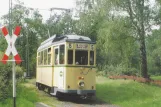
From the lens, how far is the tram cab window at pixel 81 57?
17297mm

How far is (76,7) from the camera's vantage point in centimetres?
3897

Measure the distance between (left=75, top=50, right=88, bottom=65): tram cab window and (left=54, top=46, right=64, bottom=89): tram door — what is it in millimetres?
846

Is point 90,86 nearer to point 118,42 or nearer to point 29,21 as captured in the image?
point 118,42

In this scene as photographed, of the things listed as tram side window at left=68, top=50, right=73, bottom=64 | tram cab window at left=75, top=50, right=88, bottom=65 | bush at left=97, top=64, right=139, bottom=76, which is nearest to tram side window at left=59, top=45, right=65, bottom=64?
tram side window at left=68, top=50, right=73, bottom=64

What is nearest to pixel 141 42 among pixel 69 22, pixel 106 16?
pixel 106 16

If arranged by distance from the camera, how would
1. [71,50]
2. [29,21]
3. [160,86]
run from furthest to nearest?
[29,21], [160,86], [71,50]

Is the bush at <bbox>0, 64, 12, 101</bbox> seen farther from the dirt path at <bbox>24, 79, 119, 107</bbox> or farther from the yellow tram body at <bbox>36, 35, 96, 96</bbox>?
the yellow tram body at <bbox>36, 35, 96, 96</bbox>

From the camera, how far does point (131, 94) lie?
2112 cm

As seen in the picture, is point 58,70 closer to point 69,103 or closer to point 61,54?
point 61,54

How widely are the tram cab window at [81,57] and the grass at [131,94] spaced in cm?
271

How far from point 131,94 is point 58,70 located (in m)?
5.57

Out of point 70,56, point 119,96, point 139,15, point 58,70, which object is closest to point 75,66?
point 70,56

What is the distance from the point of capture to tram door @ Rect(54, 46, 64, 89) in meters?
17.4

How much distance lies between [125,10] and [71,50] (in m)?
11.4
